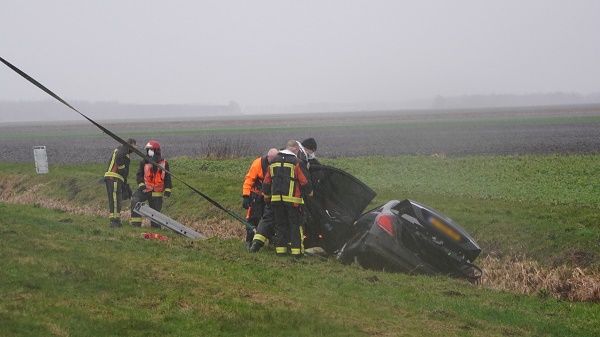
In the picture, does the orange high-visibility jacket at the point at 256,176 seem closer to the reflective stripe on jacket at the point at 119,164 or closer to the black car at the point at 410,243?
the black car at the point at 410,243

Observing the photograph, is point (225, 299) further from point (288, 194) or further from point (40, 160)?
point (40, 160)

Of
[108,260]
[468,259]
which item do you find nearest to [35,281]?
[108,260]

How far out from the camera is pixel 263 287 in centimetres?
1065

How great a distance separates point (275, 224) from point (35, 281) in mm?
5808

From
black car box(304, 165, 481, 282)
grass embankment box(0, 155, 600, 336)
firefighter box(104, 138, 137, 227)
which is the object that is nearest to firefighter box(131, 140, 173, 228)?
firefighter box(104, 138, 137, 227)

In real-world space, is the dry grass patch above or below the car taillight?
below

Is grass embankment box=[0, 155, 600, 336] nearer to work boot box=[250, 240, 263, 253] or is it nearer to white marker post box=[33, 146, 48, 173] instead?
work boot box=[250, 240, 263, 253]

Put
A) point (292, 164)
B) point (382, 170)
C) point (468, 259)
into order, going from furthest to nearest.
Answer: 1. point (382, 170)
2. point (292, 164)
3. point (468, 259)

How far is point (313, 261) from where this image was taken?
44.9ft

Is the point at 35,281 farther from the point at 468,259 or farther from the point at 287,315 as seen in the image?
the point at 468,259

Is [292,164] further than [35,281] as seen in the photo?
Yes

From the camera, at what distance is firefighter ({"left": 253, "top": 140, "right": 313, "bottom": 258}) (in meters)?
13.8

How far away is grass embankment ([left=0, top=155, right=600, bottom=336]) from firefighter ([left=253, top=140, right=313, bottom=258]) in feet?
1.38

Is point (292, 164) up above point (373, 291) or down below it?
above
